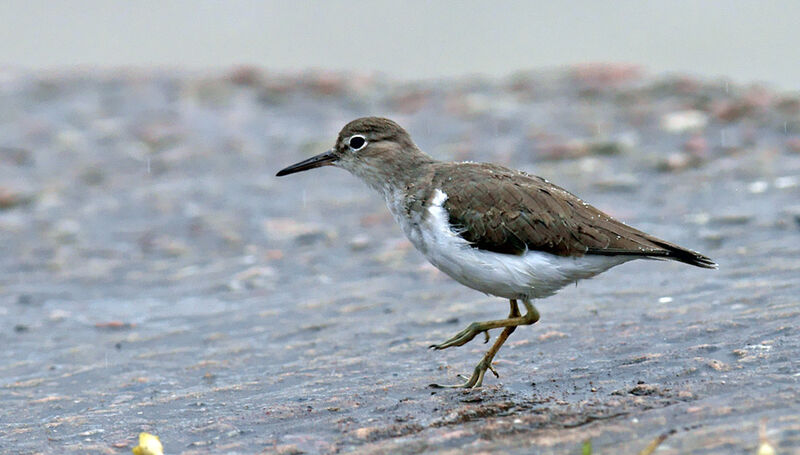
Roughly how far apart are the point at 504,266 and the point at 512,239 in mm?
190

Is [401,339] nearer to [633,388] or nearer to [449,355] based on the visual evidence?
[449,355]

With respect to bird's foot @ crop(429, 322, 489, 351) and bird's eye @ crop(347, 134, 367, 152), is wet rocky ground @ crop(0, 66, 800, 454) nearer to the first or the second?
bird's foot @ crop(429, 322, 489, 351)

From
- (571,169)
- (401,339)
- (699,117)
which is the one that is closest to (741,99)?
(699,117)

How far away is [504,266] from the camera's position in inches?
227

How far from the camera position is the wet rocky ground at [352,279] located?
5102mm

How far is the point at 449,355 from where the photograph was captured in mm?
6527

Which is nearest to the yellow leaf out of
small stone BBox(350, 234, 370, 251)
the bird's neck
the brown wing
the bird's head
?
the brown wing

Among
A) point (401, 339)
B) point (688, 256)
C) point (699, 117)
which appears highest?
point (699, 117)

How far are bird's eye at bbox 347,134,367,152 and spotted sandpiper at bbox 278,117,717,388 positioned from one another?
946 millimetres

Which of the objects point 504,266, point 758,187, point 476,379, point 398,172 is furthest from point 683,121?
point 476,379

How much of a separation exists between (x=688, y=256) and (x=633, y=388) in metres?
0.93

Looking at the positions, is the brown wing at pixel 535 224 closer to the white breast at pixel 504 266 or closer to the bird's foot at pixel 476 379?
the white breast at pixel 504 266

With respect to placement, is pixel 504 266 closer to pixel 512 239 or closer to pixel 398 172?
pixel 512 239

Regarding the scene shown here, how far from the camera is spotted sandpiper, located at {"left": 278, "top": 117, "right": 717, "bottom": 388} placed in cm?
578
